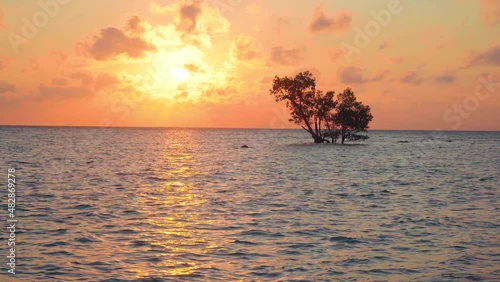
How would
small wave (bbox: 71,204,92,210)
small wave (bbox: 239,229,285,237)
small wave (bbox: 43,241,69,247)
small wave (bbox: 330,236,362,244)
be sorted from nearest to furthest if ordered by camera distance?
small wave (bbox: 43,241,69,247)
small wave (bbox: 330,236,362,244)
small wave (bbox: 239,229,285,237)
small wave (bbox: 71,204,92,210)

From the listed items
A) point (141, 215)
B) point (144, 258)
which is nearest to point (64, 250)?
point (144, 258)

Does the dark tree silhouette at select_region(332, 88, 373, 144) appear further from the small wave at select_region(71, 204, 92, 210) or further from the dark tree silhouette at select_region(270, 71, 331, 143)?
the small wave at select_region(71, 204, 92, 210)

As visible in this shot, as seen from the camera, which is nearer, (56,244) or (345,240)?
(56,244)

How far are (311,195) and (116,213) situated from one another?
14.0 metres

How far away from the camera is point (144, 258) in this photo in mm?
17062

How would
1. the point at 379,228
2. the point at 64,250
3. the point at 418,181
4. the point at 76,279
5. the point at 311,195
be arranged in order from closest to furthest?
the point at 76,279
the point at 64,250
the point at 379,228
the point at 311,195
the point at 418,181

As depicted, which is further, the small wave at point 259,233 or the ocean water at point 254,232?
the small wave at point 259,233

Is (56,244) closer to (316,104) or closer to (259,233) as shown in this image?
(259,233)

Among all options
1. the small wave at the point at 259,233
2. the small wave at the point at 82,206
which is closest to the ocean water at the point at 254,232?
the small wave at the point at 259,233

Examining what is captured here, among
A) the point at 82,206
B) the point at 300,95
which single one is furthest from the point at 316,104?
the point at 82,206

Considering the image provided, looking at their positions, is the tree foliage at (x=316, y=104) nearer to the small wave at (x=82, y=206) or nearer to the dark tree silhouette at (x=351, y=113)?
the dark tree silhouette at (x=351, y=113)

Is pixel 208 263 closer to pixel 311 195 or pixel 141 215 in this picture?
pixel 141 215

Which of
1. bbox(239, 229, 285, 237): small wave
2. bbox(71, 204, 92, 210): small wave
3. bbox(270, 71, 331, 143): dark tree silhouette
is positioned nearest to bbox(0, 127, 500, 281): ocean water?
bbox(239, 229, 285, 237): small wave

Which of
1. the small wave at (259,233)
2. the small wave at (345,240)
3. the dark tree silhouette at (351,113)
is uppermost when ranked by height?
the dark tree silhouette at (351,113)
